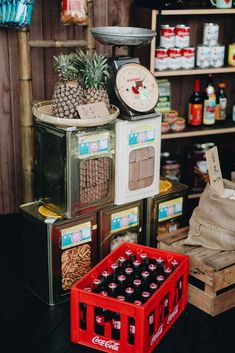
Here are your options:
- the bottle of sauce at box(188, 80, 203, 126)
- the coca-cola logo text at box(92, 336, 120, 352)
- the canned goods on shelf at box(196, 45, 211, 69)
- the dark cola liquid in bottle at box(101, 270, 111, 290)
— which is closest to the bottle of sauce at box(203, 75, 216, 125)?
the bottle of sauce at box(188, 80, 203, 126)

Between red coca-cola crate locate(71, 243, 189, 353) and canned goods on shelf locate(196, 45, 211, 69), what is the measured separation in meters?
1.67

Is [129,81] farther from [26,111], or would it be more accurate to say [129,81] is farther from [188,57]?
[188,57]

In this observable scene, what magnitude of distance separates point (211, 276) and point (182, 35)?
5.88 feet

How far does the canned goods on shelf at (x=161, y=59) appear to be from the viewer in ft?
12.5

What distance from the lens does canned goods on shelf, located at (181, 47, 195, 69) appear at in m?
3.88

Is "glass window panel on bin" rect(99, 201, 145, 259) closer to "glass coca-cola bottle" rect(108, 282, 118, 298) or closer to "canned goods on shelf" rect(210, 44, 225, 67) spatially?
"glass coca-cola bottle" rect(108, 282, 118, 298)

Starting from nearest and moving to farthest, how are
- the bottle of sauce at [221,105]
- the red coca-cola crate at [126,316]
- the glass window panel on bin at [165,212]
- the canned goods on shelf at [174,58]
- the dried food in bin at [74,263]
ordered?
the red coca-cola crate at [126,316], the dried food in bin at [74,263], the glass window panel on bin at [165,212], the canned goods on shelf at [174,58], the bottle of sauce at [221,105]

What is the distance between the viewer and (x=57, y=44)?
3477mm

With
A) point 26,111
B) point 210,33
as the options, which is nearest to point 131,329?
point 26,111

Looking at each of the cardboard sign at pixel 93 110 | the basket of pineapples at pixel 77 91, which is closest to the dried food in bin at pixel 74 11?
the basket of pineapples at pixel 77 91

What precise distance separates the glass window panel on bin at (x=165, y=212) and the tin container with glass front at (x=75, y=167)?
0.34 m

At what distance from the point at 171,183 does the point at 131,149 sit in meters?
0.57

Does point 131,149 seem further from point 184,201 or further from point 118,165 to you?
point 184,201

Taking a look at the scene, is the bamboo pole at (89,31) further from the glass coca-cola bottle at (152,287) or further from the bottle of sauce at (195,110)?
the glass coca-cola bottle at (152,287)
